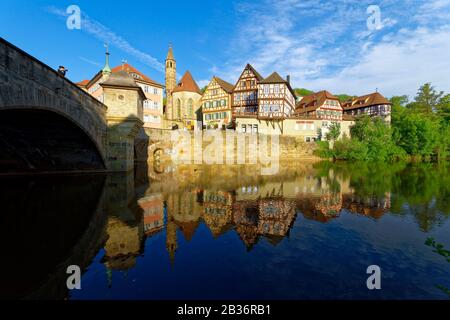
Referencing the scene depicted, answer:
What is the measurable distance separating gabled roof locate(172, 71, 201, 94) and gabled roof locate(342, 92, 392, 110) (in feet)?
147

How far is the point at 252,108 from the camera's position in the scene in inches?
1911

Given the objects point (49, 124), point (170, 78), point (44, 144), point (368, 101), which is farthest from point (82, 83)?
point (368, 101)

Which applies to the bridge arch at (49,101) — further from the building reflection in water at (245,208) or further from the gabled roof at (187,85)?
the gabled roof at (187,85)

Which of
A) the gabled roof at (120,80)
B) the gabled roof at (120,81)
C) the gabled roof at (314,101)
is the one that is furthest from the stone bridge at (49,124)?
the gabled roof at (314,101)

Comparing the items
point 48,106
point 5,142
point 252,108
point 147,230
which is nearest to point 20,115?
point 48,106

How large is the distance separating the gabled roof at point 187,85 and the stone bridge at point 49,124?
119 feet

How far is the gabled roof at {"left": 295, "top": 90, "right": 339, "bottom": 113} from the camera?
50719 millimetres

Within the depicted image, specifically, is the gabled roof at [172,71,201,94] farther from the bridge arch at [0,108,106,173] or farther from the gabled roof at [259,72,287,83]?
the bridge arch at [0,108,106,173]

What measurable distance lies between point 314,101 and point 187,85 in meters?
32.6

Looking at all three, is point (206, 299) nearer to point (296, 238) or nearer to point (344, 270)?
point (344, 270)

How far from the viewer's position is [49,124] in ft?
47.2

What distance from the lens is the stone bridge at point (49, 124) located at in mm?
9297

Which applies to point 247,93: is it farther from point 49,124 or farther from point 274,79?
point 49,124
